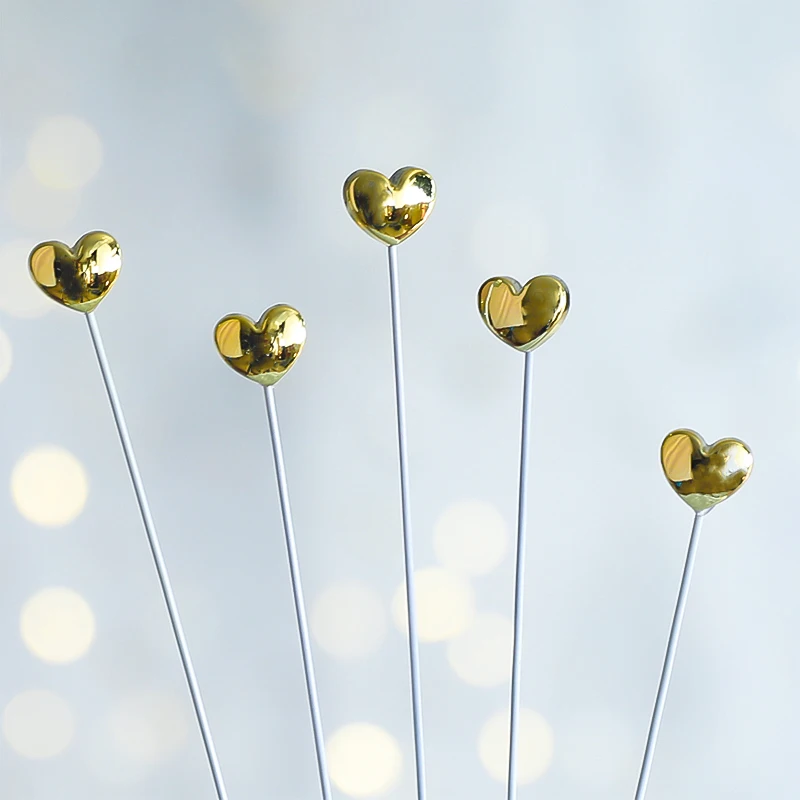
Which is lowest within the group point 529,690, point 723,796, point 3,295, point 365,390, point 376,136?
point 723,796

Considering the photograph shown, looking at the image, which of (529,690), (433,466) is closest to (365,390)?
(433,466)

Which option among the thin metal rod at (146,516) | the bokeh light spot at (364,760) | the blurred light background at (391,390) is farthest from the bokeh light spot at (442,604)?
the thin metal rod at (146,516)

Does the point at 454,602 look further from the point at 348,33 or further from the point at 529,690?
the point at 348,33

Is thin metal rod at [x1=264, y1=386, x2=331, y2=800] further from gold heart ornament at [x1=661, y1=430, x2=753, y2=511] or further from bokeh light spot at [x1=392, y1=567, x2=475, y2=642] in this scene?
gold heart ornament at [x1=661, y1=430, x2=753, y2=511]

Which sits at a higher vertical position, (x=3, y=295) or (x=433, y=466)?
(x=3, y=295)

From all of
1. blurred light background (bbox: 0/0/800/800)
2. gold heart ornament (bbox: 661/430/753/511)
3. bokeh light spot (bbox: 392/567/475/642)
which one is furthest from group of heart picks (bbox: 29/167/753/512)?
bokeh light spot (bbox: 392/567/475/642)

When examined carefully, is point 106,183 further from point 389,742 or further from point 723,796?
point 723,796

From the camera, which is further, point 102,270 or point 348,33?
point 348,33
